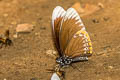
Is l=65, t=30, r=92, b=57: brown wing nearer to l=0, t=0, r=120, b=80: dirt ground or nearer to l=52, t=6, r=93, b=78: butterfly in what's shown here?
l=52, t=6, r=93, b=78: butterfly

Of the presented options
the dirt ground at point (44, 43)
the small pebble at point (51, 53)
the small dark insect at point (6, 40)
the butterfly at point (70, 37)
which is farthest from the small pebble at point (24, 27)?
the butterfly at point (70, 37)

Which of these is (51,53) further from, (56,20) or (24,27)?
(24,27)

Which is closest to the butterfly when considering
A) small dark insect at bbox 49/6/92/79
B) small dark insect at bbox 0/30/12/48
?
small dark insect at bbox 49/6/92/79

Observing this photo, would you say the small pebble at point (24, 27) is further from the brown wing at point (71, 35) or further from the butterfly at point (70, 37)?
the brown wing at point (71, 35)

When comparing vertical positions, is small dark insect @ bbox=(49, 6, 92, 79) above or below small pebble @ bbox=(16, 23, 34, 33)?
below

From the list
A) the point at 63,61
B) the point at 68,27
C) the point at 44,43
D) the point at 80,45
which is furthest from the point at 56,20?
the point at 44,43

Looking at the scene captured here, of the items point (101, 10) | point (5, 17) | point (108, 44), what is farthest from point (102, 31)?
point (5, 17)

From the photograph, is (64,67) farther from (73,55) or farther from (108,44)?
(108,44)
